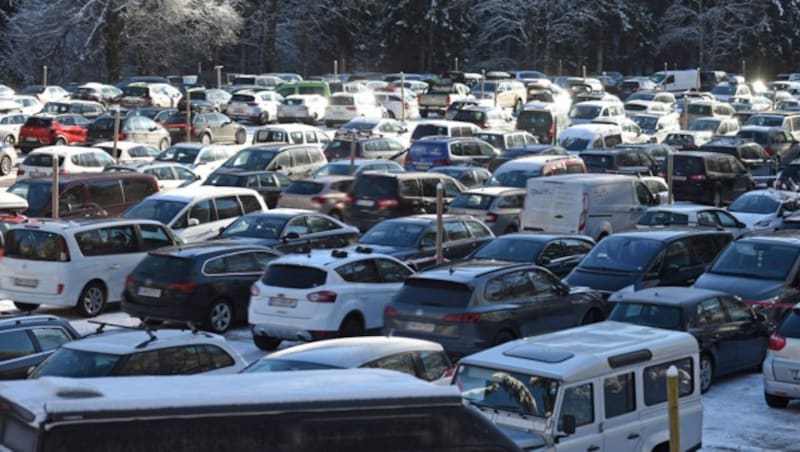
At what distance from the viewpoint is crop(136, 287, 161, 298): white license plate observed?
20000 millimetres

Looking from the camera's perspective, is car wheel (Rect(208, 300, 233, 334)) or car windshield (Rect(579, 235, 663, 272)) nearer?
car wheel (Rect(208, 300, 233, 334))

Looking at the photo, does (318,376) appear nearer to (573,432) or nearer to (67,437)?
(67,437)

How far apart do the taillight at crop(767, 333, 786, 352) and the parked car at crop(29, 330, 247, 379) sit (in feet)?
19.3

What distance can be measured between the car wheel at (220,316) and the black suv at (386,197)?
8.85m

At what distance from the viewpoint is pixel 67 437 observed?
244 inches

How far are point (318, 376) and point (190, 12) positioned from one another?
2396 inches

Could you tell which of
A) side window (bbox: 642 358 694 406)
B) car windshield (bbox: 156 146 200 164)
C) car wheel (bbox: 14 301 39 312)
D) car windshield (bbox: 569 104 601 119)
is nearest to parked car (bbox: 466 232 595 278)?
car wheel (bbox: 14 301 39 312)

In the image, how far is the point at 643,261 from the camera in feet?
68.9

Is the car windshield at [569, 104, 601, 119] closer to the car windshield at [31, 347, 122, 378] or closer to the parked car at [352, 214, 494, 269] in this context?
the parked car at [352, 214, 494, 269]

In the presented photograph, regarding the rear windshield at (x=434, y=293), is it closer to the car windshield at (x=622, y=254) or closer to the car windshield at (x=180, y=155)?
the car windshield at (x=622, y=254)

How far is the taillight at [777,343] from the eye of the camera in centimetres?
1562

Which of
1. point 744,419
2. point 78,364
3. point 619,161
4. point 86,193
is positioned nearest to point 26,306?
point 86,193

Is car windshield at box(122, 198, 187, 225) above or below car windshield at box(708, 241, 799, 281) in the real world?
above

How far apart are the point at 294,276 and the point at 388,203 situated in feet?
34.7
